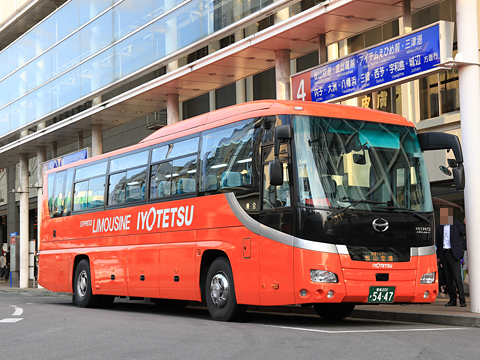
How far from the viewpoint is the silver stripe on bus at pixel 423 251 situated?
11069 mm

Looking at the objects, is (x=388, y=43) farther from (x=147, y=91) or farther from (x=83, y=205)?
(x=147, y=91)

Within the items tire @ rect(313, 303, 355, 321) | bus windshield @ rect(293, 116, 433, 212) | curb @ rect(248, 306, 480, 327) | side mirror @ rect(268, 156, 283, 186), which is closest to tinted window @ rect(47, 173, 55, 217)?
curb @ rect(248, 306, 480, 327)

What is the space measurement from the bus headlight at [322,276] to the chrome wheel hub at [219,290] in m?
2.00

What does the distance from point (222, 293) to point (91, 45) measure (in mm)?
17731

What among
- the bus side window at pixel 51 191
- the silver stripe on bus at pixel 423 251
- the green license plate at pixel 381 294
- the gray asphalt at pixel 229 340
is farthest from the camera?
the bus side window at pixel 51 191

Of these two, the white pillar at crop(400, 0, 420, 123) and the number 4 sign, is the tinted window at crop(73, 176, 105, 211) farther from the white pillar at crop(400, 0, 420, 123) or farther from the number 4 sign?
the white pillar at crop(400, 0, 420, 123)

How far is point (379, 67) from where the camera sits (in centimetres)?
1442

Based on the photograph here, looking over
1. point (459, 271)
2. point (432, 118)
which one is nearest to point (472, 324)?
point (459, 271)

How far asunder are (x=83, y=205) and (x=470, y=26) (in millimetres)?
9634

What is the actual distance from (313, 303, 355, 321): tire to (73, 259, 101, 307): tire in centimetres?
642

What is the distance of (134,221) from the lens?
15.1m

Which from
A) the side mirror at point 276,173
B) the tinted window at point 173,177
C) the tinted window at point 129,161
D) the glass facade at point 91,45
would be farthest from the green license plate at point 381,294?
the glass facade at point 91,45

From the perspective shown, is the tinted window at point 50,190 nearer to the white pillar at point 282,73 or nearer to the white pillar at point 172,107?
the white pillar at point 172,107

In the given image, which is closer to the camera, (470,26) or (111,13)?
(470,26)
